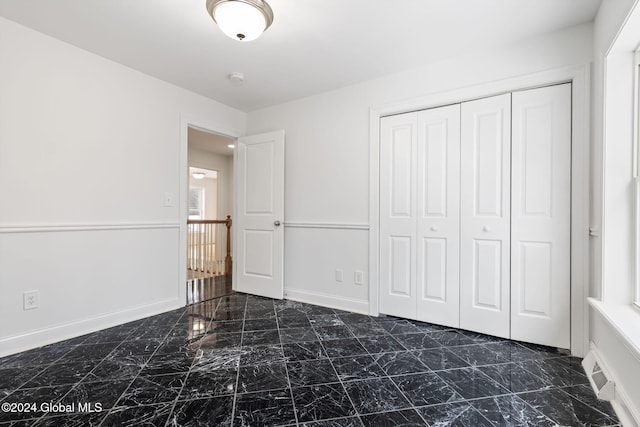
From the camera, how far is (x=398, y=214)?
116 inches

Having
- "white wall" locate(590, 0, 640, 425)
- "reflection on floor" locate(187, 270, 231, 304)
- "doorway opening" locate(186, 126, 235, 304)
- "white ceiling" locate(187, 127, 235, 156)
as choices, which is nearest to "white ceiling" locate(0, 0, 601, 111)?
"white wall" locate(590, 0, 640, 425)

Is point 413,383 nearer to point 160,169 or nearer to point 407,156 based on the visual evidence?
point 407,156

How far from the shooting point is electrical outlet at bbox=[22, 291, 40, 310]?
7.36ft

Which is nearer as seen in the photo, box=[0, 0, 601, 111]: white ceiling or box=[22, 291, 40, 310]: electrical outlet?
box=[0, 0, 601, 111]: white ceiling

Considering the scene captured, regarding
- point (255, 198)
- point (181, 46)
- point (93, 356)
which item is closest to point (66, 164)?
point (181, 46)

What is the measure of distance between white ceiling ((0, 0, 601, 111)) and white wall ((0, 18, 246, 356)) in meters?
0.27

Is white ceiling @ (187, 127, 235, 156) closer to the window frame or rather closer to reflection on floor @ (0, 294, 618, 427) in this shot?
reflection on floor @ (0, 294, 618, 427)

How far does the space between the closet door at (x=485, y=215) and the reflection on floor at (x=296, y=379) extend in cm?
24

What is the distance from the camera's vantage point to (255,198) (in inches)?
150

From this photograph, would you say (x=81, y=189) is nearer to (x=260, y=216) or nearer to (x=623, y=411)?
(x=260, y=216)

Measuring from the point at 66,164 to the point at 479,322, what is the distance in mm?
3551

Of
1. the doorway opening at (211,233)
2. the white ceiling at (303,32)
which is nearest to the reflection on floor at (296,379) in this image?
the doorway opening at (211,233)

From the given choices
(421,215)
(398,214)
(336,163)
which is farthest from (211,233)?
(421,215)

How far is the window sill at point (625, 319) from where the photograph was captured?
1.38 metres
